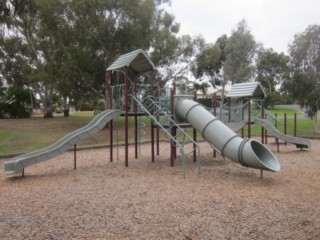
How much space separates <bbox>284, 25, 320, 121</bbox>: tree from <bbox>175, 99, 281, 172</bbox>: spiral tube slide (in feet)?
41.6

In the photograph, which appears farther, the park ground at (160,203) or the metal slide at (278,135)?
the metal slide at (278,135)

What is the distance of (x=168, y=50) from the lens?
23297 mm

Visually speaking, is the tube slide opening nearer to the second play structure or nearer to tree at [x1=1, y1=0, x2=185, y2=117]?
the second play structure

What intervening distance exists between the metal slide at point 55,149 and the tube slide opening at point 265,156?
4118mm

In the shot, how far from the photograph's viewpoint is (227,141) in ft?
26.7

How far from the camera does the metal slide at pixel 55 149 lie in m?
8.06

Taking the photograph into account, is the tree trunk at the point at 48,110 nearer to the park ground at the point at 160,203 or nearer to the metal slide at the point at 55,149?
the park ground at the point at 160,203

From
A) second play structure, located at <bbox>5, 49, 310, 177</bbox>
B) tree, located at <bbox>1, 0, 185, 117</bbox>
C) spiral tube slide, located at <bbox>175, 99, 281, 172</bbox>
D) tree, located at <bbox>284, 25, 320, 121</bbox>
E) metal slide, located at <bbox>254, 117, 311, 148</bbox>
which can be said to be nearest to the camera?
spiral tube slide, located at <bbox>175, 99, 281, 172</bbox>

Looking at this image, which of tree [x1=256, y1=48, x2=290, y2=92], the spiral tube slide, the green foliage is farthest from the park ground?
tree [x1=256, y1=48, x2=290, y2=92]

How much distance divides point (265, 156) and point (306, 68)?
45.9 ft

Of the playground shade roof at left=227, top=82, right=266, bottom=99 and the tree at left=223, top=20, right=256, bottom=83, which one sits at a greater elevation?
the tree at left=223, top=20, right=256, bottom=83

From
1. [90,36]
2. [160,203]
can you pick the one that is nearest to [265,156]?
[160,203]

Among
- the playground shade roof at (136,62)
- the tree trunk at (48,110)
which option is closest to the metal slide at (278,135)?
the playground shade roof at (136,62)

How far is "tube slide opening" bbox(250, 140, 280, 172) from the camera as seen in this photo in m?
7.66
